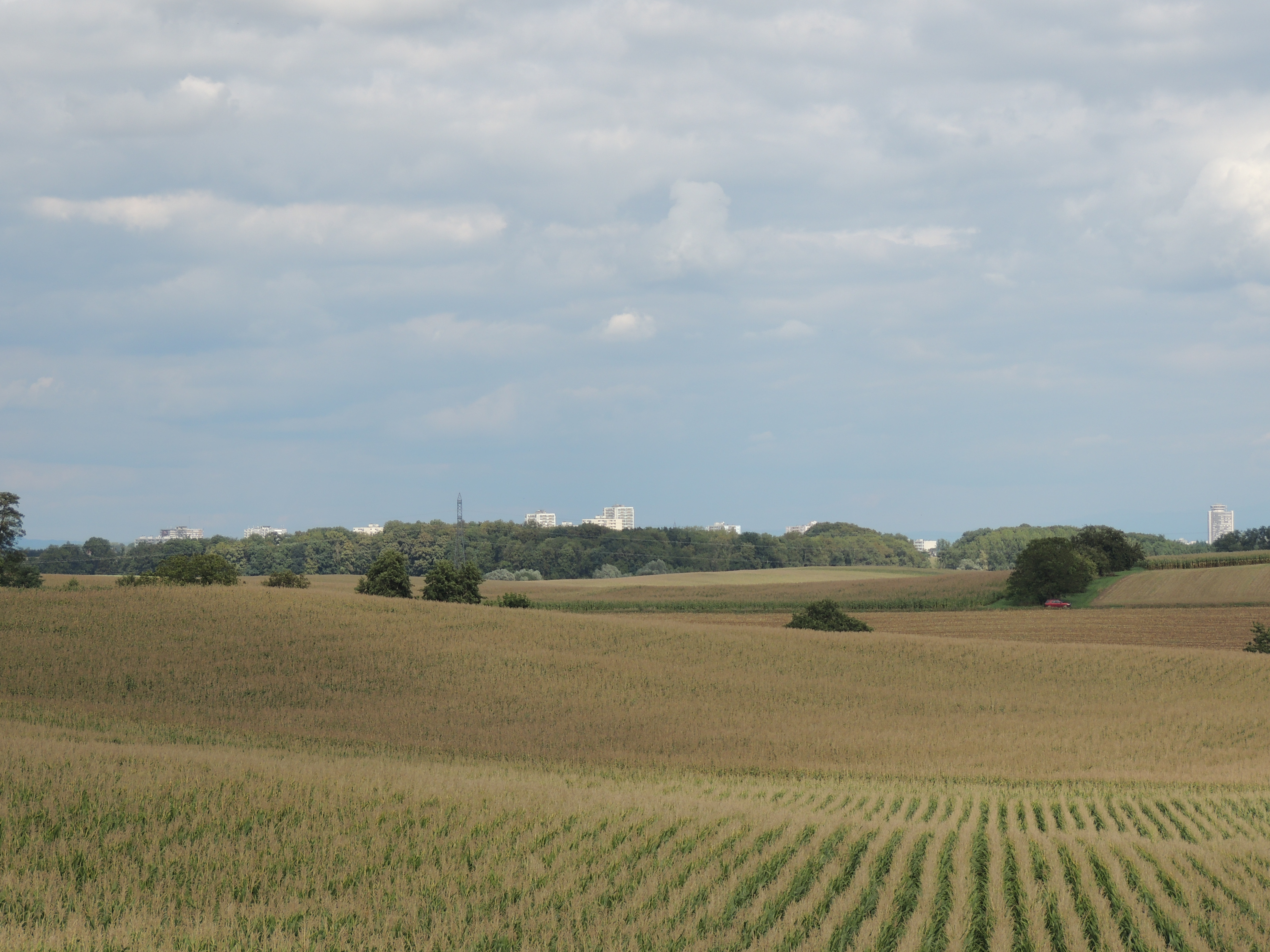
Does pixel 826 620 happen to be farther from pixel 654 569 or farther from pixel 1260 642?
pixel 654 569

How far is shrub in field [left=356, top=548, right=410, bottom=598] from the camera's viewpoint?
67875 mm

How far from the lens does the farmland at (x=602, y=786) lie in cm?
1013

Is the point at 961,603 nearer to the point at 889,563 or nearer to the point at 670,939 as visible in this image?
the point at 670,939

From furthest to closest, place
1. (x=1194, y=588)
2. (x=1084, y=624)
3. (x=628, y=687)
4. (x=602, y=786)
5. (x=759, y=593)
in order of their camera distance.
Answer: (x=759, y=593) < (x=1194, y=588) < (x=1084, y=624) < (x=628, y=687) < (x=602, y=786)

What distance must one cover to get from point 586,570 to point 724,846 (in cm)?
14412

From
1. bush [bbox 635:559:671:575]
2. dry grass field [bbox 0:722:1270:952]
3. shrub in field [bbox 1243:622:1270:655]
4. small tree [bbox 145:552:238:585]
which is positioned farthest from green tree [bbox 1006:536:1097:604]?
bush [bbox 635:559:671:575]

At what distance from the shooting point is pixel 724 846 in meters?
13.3

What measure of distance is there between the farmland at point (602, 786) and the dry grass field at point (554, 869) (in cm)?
6

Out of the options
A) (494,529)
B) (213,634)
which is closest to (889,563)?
(494,529)

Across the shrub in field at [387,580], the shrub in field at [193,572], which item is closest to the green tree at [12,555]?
the shrub in field at [193,572]

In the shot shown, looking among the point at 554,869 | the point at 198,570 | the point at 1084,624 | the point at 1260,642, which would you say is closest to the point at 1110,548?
the point at 1084,624

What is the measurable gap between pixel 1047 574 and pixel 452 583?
4965 cm

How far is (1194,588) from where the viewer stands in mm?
80812

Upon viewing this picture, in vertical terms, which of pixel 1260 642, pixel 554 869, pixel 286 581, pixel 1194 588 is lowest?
pixel 1260 642
